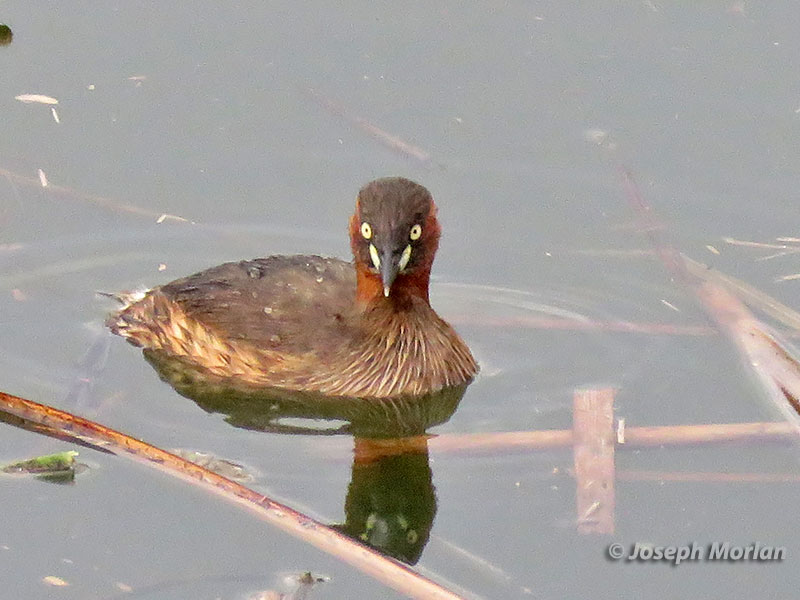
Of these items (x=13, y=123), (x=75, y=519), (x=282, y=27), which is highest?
(x=282, y=27)

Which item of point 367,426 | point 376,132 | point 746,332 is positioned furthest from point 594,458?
point 376,132

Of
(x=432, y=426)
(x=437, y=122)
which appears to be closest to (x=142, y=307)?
(x=432, y=426)

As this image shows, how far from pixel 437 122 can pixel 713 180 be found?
185cm

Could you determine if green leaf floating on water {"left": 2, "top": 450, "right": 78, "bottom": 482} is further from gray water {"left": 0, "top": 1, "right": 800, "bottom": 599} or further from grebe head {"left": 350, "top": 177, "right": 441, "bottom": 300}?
grebe head {"left": 350, "top": 177, "right": 441, "bottom": 300}

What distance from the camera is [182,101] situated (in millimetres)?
Answer: 11234

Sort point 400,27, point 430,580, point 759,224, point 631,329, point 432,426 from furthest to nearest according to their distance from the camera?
1. point 400,27
2. point 759,224
3. point 631,329
4. point 432,426
5. point 430,580

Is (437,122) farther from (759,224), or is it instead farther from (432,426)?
(432,426)

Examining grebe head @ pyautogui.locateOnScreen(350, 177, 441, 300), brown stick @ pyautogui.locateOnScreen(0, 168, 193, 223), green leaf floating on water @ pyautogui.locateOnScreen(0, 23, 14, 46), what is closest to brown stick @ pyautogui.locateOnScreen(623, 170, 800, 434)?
grebe head @ pyautogui.locateOnScreen(350, 177, 441, 300)

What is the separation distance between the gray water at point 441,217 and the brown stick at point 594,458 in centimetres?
10

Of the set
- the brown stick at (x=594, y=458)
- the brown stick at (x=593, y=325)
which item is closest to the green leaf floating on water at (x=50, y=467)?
the brown stick at (x=594, y=458)

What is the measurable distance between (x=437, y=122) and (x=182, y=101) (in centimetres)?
170

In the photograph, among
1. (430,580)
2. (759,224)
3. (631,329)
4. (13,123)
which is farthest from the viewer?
(13,123)

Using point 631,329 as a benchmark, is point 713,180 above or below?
above

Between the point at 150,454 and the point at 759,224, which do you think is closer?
the point at 150,454
